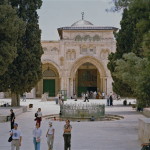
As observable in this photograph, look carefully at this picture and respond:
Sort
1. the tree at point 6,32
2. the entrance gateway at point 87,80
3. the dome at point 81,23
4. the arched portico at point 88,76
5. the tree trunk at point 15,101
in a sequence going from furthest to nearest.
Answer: the entrance gateway at point 87,80 → the dome at point 81,23 → the arched portico at point 88,76 → the tree trunk at point 15,101 → the tree at point 6,32

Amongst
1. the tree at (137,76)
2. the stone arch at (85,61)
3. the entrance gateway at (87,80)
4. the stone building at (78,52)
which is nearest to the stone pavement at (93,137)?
the tree at (137,76)

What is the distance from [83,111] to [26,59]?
6.48m

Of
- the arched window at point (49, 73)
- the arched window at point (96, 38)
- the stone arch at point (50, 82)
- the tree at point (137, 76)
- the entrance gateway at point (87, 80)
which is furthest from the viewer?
the entrance gateway at point (87, 80)

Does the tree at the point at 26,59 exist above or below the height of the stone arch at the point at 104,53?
below

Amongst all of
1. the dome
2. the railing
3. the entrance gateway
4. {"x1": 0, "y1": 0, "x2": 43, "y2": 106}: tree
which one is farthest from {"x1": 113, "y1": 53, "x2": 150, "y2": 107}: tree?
the dome

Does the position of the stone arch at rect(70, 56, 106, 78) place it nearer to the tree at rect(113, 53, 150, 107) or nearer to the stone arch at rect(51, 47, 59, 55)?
the stone arch at rect(51, 47, 59, 55)

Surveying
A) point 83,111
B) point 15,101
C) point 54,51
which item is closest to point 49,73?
point 54,51

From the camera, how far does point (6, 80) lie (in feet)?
84.2

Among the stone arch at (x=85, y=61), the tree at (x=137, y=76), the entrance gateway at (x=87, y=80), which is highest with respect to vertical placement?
the stone arch at (x=85, y=61)

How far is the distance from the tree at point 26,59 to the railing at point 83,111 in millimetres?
4731

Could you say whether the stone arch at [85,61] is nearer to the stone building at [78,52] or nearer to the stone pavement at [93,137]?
the stone building at [78,52]

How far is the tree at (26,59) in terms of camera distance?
86.3 ft

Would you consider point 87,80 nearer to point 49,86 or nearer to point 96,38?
point 49,86

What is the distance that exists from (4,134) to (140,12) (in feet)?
31.5
